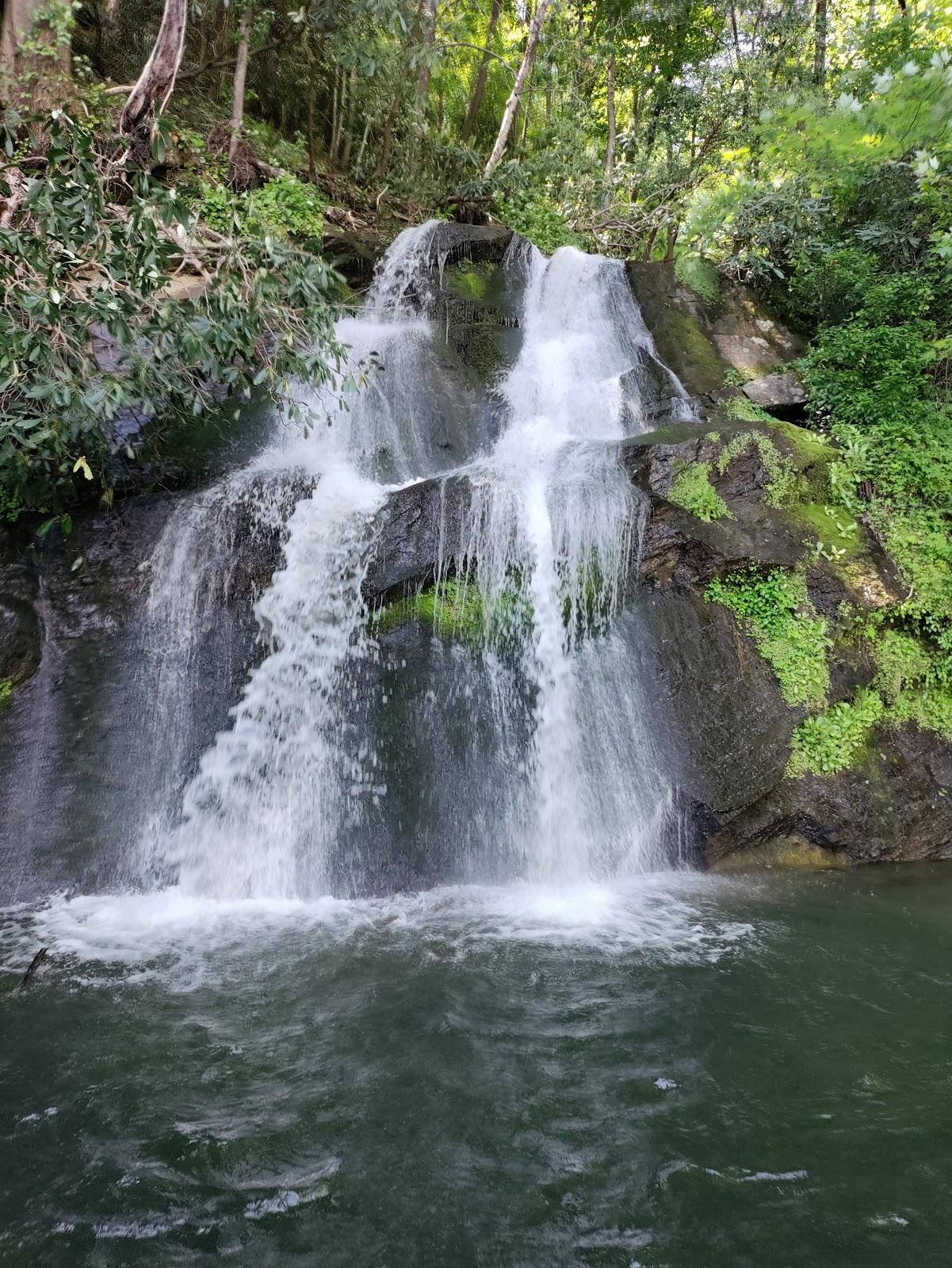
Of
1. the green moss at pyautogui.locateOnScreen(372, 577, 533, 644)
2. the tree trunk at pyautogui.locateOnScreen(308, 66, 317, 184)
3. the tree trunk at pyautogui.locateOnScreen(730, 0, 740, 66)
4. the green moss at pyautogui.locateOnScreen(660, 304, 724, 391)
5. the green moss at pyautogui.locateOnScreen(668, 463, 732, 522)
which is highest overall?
the tree trunk at pyautogui.locateOnScreen(730, 0, 740, 66)

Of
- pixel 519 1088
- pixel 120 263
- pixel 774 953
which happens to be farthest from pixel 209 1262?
pixel 120 263

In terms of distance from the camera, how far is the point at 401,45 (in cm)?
1309

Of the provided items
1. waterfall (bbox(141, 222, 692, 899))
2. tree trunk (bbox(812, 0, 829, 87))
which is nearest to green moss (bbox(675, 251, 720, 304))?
waterfall (bbox(141, 222, 692, 899))

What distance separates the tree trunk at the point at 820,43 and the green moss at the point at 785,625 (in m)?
15.0

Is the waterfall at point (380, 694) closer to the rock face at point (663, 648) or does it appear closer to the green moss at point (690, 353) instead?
the rock face at point (663, 648)

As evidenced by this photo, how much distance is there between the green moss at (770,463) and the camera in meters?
7.12

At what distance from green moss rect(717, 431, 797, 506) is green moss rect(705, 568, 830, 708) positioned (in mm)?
843

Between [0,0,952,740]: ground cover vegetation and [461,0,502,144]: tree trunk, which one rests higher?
[461,0,502,144]: tree trunk

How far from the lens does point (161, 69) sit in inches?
260

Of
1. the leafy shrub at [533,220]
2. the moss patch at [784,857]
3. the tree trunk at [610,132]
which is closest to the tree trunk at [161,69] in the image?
the moss patch at [784,857]

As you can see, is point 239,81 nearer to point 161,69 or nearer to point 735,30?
point 161,69

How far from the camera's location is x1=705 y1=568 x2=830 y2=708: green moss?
6508mm

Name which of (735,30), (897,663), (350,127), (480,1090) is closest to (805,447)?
(897,663)

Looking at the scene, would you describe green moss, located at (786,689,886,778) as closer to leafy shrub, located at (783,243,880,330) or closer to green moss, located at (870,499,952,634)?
green moss, located at (870,499,952,634)
